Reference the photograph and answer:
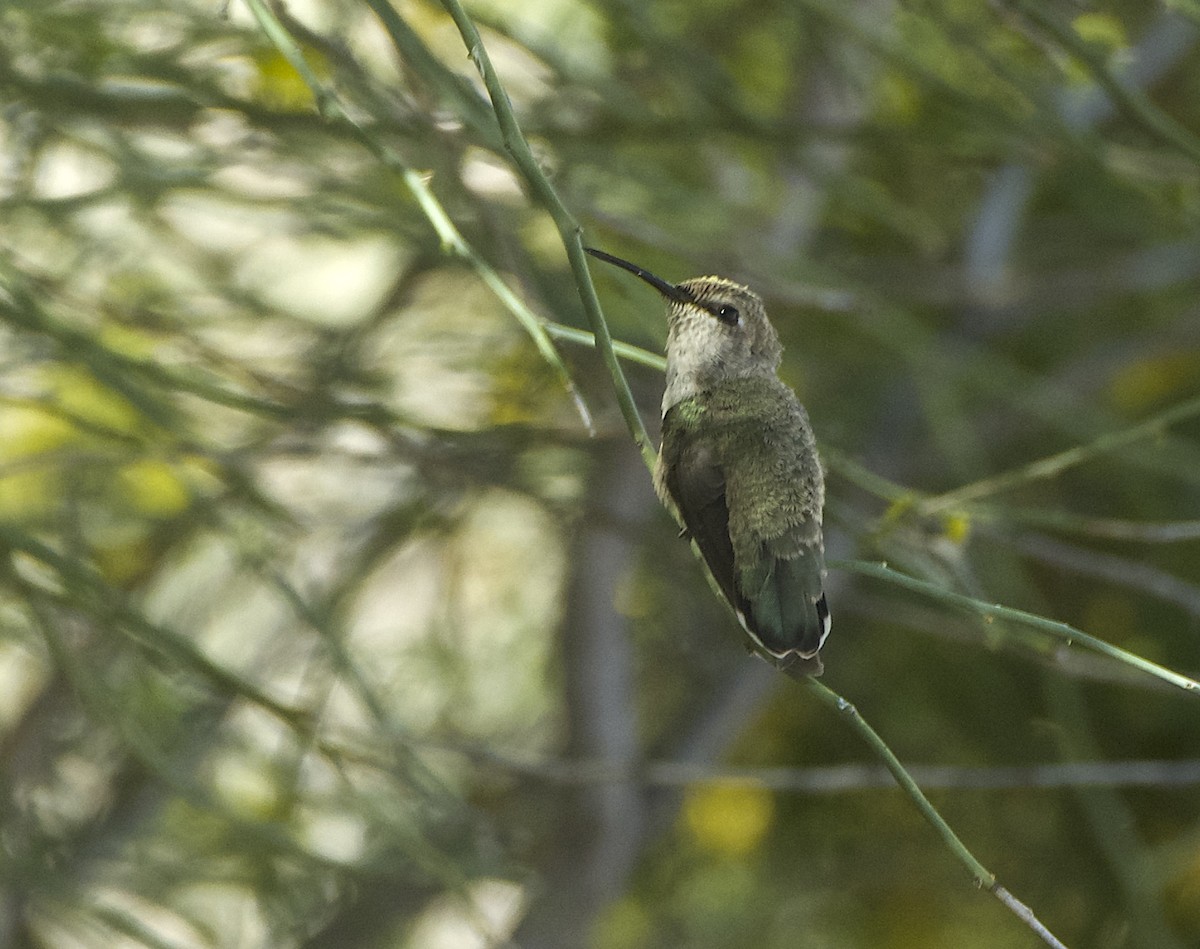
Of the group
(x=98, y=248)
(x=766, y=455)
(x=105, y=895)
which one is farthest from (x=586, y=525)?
(x=105, y=895)

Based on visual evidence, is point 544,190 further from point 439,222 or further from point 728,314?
point 728,314

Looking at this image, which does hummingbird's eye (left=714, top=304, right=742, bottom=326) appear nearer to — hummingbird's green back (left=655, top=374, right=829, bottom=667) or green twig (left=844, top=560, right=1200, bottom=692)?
hummingbird's green back (left=655, top=374, right=829, bottom=667)

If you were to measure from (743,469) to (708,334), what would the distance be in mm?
203

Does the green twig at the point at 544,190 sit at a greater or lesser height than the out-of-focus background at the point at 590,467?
lesser

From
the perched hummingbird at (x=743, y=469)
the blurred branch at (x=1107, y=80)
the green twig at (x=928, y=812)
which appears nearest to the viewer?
the green twig at (x=928, y=812)

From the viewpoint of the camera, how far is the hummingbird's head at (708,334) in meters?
1.61

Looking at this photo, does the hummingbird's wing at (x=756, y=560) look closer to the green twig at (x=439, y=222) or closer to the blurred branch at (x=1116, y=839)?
the green twig at (x=439, y=222)

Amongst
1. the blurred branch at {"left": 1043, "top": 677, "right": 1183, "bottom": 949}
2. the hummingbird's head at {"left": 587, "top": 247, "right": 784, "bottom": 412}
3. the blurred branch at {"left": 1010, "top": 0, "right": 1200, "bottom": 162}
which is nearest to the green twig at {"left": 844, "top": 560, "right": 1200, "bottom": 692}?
the hummingbird's head at {"left": 587, "top": 247, "right": 784, "bottom": 412}

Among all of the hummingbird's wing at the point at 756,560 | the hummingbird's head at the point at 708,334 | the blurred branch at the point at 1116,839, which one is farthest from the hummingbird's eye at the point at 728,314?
the blurred branch at the point at 1116,839

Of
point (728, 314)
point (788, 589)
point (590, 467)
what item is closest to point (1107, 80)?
point (728, 314)

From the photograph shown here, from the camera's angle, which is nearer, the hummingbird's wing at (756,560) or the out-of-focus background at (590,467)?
the hummingbird's wing at (756,560)

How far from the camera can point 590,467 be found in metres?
3.07

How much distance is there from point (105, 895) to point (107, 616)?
202 centimetres

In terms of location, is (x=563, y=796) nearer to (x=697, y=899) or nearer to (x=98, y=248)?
(x=697, y=899)
